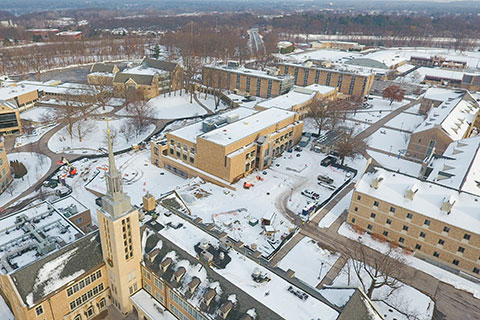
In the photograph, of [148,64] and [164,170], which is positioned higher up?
[148,64]

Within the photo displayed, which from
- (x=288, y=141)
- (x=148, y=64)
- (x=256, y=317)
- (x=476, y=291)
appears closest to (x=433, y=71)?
(x=288, y=141)

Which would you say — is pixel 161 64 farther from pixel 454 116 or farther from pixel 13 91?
pixel 454 116

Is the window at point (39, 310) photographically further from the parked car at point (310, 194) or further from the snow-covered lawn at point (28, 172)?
the parked car at point (310, 194)

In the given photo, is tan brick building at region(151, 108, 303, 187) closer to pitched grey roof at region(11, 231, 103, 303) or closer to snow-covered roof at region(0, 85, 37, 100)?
pitched grey roof at region(11, 231, 103, 303)

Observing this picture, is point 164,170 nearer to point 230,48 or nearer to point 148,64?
point 148,64

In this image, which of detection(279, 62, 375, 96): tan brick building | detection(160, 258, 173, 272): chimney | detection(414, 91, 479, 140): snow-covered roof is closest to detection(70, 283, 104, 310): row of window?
detection(160, 258, 173, 272): chimney

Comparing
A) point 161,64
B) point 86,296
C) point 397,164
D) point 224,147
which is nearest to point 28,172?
point 224,147
